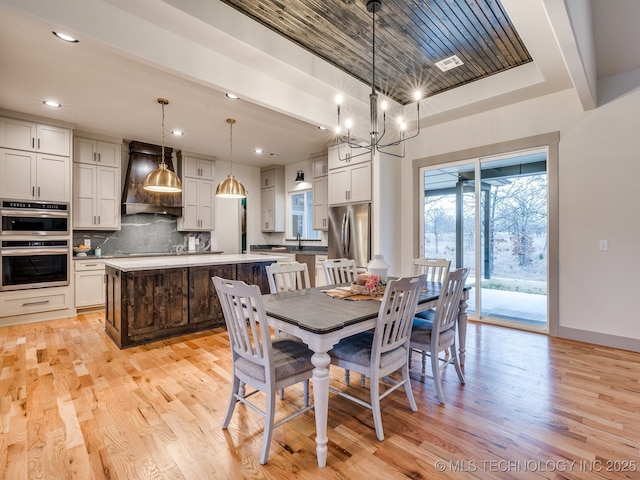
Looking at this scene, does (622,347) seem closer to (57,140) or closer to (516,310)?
(516,310)

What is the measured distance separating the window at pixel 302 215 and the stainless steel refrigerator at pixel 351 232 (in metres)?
1.27

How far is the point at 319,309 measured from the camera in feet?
6.76

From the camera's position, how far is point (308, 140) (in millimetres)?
5406

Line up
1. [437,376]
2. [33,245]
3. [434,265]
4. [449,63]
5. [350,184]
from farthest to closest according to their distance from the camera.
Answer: [350,184], [33,245], [449,63], [434,265], [437,376]

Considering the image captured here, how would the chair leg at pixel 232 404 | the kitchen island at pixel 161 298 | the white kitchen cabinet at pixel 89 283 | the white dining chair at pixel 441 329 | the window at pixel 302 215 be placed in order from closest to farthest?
the chair leg at pixel 232 404 < the white dining chair at pixel 441 329 < the kitchen island at pixel 161 298 < the white kitchen cabinet at pixel 89 283 < the window at pixel 302 215

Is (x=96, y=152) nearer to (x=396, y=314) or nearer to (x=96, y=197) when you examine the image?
(x=96, y=197)

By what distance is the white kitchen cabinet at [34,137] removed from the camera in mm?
4219

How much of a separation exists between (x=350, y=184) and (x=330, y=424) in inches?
146

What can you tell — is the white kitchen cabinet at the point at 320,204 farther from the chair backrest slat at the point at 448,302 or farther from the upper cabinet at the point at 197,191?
the chair backrest slat at the point at 448,302

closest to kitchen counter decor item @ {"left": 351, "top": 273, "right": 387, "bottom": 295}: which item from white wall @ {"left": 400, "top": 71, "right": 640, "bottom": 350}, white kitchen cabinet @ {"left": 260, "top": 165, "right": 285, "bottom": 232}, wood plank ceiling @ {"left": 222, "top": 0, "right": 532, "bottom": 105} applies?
wood plank ceiling @ {"left": 222, "top": 0, "right": 532, "bottom": 105}

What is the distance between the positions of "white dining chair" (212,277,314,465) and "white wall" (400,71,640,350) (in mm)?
3350

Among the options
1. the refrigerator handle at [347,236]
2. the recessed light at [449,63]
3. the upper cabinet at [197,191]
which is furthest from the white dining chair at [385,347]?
the upper cabinet at [197,191]

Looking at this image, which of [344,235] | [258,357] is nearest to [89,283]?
[344,235]

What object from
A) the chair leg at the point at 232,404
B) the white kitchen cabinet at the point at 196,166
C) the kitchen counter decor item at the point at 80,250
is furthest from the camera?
the white kitchen cabinet at the point at 196,166
